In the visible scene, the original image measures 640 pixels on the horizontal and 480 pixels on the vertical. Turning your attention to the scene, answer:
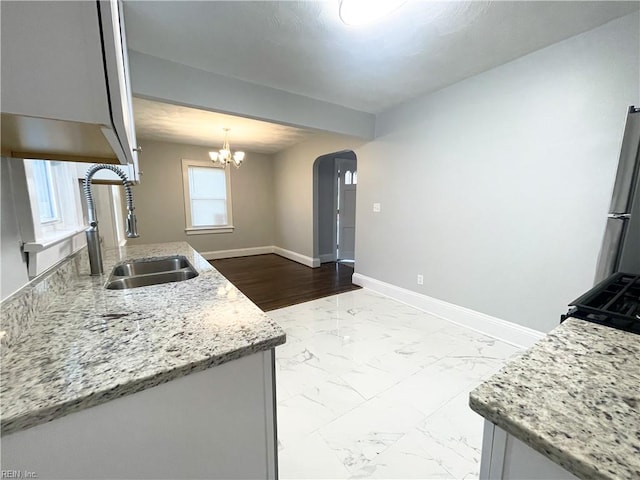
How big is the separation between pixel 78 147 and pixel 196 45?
158cm

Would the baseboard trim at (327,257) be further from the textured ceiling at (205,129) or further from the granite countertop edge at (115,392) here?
the granite countertop edge at (115,392)

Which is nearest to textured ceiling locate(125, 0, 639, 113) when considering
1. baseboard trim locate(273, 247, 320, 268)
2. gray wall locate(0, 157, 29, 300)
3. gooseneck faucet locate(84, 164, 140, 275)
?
gooseneck faucet locate(84, 164, 140, 275)

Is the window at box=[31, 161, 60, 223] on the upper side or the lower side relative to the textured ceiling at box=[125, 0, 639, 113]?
lower

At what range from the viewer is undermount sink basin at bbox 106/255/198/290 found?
1528mm

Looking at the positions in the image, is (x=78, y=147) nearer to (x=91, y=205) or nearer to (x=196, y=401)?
(x=91, y=205)

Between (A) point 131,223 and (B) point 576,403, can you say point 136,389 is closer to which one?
(B) point 576,403

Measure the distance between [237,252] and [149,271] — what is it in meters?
4.20

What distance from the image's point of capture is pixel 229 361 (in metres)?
0.69

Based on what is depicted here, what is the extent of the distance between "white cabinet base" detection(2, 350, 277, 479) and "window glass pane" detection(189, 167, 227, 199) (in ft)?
17.8

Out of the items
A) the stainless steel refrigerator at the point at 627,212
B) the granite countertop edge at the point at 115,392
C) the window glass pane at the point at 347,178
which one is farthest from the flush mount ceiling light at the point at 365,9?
the window glass pane at the point at 347,178

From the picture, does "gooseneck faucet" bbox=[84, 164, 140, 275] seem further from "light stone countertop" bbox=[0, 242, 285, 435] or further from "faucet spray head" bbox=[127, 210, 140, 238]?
"light stone countertop" bbox=[0, 242, 285, 435]

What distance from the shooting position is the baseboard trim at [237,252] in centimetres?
570

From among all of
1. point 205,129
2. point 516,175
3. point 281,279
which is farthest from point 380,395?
point 205,129

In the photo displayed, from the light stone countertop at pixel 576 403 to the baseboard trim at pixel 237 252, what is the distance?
18.7 feet
